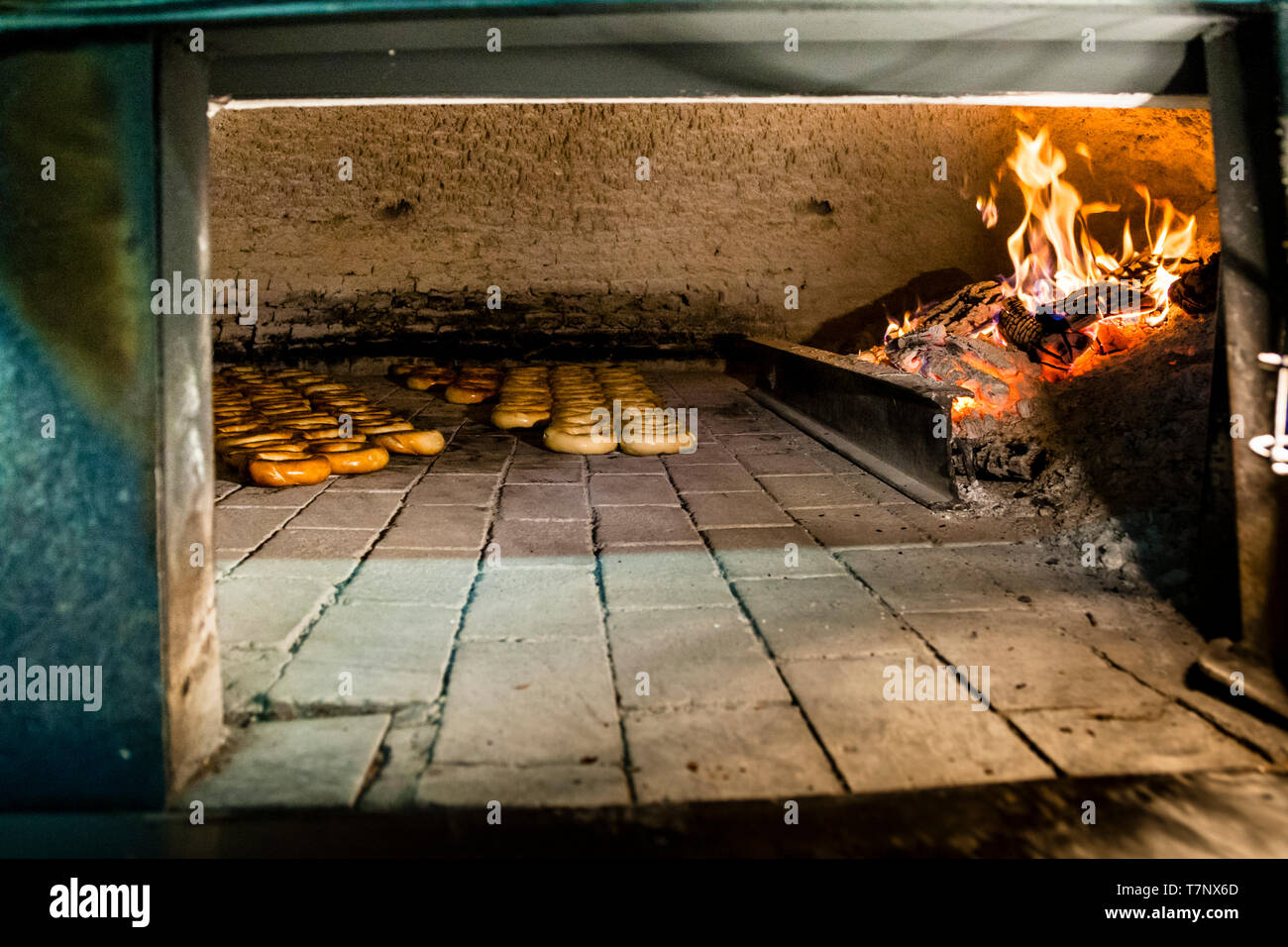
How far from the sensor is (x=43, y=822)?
5.23ft

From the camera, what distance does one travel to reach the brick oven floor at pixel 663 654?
1.74m

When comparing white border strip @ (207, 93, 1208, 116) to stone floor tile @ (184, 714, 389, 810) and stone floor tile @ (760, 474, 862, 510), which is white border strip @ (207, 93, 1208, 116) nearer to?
stone floor tile @ (184, 714, 389, 810)

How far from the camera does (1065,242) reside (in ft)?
23.4

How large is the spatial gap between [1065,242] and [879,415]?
13.2ft

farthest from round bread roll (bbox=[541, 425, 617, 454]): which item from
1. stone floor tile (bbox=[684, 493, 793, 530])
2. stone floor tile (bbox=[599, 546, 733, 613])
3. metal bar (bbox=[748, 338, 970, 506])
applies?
stone floor tile (bbox=[599, 546, 733, 613])

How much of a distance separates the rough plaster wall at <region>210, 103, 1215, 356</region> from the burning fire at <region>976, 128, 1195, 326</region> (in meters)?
0.20

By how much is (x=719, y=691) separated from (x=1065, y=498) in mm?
2380

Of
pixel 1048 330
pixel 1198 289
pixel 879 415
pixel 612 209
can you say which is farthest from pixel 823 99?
pixel 612 209

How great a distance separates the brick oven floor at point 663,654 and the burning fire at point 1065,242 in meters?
3.17

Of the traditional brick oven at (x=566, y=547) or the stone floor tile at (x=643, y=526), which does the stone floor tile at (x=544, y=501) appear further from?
the stone floor tile at (x=643, y=526)

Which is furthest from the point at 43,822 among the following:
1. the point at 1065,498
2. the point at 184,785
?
the point at 1065,498

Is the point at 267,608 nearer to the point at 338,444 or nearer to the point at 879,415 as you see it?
the point at 338,444

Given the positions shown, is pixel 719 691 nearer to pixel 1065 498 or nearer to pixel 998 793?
pixel 998 793

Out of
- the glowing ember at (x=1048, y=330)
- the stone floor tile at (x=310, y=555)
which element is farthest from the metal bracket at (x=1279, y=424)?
the stone floor tile at (x=310, y=555)
